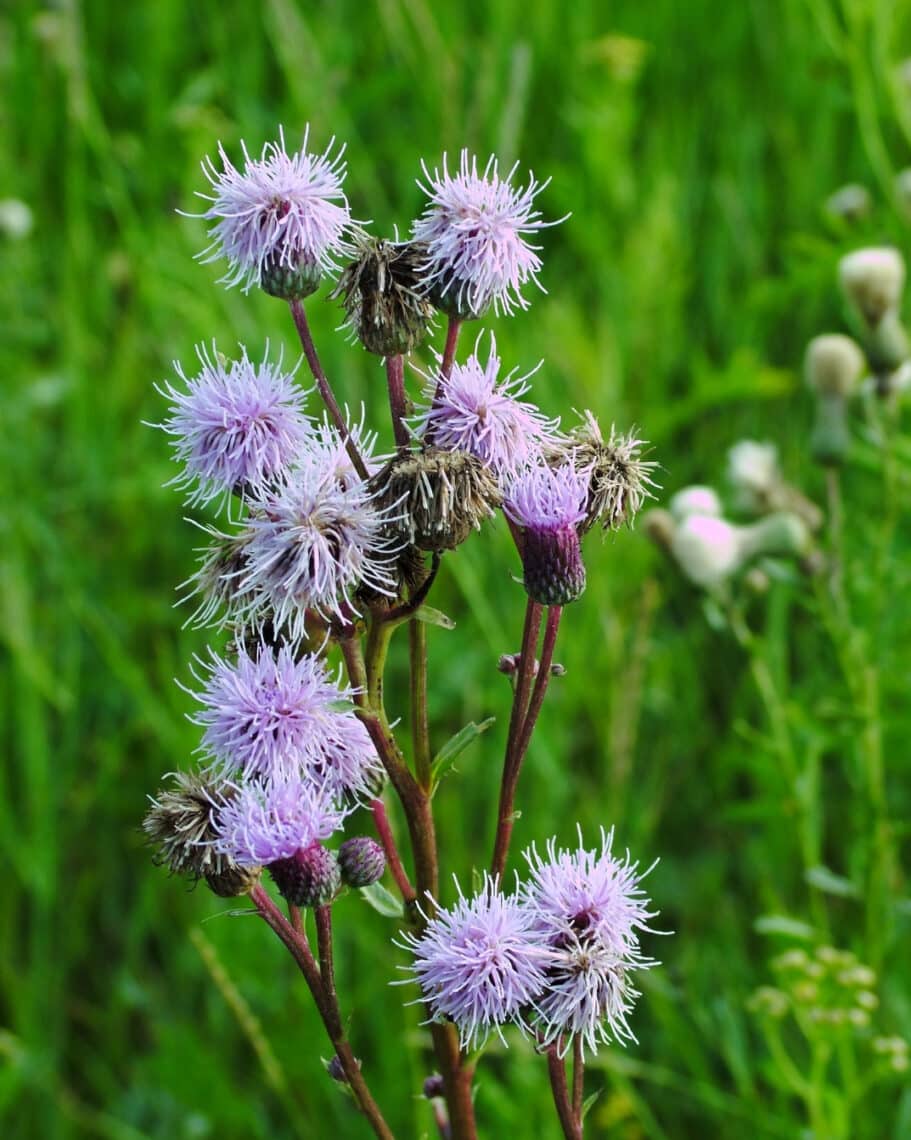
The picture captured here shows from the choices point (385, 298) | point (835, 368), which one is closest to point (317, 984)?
point (385, 298)

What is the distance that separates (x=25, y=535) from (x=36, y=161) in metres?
1.21

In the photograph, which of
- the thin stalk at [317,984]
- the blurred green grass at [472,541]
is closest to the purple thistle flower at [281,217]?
the thin stalk at [317,984]

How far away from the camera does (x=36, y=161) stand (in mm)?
3674

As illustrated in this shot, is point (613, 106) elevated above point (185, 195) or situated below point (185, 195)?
above

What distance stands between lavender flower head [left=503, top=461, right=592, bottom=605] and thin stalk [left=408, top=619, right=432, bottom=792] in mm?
99

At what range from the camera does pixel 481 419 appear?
1097 millimetres

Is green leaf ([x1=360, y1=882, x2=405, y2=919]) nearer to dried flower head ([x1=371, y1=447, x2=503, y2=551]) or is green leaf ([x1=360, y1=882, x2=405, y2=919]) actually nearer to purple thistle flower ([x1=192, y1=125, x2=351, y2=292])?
dried flower head ([x1=371, y1=447, x2=503, y2=551])

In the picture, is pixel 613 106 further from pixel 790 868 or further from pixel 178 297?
pixel 790 868

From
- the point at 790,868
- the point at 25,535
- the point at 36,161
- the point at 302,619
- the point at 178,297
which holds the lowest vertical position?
the point at 302,619

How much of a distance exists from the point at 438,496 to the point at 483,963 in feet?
1.15

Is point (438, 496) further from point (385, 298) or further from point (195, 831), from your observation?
point (195, 831)

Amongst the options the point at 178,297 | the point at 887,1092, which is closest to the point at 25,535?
the point at 178,297

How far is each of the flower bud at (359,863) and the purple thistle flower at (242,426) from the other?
30cm

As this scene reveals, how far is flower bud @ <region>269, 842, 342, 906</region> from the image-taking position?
109 centimetres
